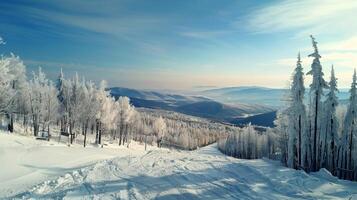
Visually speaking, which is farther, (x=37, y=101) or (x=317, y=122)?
(x=37, y=101)

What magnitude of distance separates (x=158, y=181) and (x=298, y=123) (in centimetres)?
3392

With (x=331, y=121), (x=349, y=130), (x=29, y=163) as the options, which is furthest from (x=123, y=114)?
(x=29, y=163)

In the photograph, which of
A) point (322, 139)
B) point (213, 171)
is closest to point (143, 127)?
point (322, 139)

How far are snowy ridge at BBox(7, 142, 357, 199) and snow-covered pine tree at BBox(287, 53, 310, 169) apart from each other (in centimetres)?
1788

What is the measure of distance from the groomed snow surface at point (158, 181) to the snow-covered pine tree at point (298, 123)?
17519 mm

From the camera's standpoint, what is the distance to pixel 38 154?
135 feet

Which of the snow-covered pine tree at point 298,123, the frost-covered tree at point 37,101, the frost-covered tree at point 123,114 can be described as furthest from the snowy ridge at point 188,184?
the frost-covered tree at point 123,114

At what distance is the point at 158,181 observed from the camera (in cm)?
2719

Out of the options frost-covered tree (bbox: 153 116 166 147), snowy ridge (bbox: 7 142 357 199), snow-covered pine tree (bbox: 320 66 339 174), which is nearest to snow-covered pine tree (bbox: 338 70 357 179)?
snow-covered pine tree (bbox: 320 66 339 174)

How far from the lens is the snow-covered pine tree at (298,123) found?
164 ft

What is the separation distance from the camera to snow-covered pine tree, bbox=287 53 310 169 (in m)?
49.8

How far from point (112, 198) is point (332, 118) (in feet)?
138

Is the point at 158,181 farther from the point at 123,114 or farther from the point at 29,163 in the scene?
the point at 123,114

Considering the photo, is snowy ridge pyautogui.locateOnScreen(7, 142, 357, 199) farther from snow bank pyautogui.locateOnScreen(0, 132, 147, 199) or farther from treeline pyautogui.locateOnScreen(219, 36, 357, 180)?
treeline pyautogui.locateOnScreen(219, 36, 357, 180)
